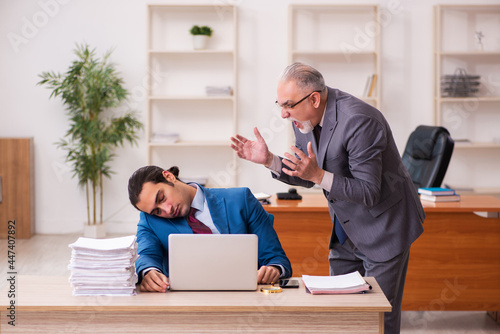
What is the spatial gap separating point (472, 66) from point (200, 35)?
271 cm

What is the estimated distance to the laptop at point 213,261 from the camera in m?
1.85

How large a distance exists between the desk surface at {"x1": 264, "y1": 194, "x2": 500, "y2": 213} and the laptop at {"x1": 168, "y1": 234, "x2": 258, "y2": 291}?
1.61 metres

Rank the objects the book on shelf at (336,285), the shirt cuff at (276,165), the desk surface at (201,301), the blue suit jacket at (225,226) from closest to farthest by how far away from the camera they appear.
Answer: the desk surface at (201,301) < the book on shelf at (336,285) < the blue suit jacket at (225,226) < the shirt cuff at (276,165)

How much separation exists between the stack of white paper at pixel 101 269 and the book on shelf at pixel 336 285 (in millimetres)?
600

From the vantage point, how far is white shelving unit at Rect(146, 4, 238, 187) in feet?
19.3

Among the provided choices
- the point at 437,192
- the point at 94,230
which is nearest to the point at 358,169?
the point at 437,192

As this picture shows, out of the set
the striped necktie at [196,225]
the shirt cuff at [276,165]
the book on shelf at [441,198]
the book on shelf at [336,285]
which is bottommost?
the book on shelf at [336,285]

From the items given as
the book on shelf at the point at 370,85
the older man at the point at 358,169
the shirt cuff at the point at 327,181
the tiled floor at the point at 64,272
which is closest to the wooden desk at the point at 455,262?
the tiled floor at the point at 64,272

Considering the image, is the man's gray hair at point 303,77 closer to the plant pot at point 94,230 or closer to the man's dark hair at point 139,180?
the man's dark hair at point 139,180

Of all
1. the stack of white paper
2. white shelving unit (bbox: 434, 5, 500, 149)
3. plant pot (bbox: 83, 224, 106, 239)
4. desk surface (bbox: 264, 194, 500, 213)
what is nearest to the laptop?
the stack of white paper

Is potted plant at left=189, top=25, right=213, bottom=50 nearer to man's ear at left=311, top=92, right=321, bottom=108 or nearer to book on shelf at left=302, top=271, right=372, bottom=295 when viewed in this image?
man's ear at left=311, top=92, right=321, bottom=108

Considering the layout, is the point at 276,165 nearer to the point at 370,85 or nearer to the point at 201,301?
the point at 201,301

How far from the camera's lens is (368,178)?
7.05ft

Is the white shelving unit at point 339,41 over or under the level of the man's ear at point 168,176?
over
